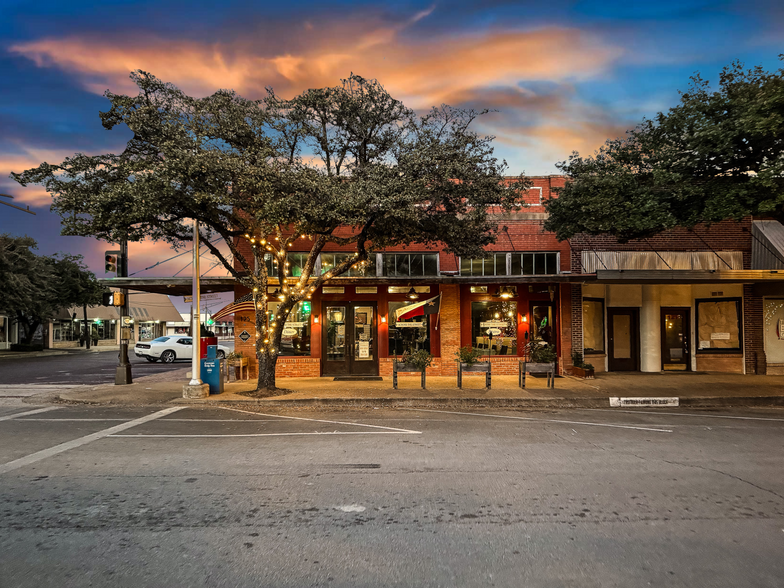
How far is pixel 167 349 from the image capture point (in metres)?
26.4

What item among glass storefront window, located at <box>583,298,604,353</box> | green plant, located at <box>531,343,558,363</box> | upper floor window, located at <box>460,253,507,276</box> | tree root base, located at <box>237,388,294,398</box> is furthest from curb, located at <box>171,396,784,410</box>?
upper floor window, located at <box>460,253,507,276</box>

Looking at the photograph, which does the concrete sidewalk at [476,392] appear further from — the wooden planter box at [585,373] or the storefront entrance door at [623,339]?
the storefront entrance door at [623,339]

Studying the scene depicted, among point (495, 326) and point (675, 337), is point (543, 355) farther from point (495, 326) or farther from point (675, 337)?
point (675, 337)

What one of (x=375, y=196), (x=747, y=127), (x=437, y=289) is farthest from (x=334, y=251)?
(x=747, y=127)

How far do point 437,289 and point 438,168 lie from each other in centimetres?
614

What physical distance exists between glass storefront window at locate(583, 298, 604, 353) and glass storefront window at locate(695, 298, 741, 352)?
11.9 ft

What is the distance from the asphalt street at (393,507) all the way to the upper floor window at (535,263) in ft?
29.4

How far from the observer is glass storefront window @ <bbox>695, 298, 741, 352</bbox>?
685 inches

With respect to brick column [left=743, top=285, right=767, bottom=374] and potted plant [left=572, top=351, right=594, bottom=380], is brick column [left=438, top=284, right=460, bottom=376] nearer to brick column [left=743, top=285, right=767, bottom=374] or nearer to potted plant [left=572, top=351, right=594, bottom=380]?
potted plant [left=572, top=351, right=594, bottom=380]

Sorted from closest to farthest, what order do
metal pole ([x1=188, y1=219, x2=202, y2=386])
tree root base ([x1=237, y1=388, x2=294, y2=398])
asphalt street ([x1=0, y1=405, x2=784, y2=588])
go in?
asphalt street ([x1=0, y1=405, x2=784, y2=588]) < tree root base ([x1=237, y1=388, x2=294, y2=398]) < metal pole ([x1=188, y1=219, x2=202, y2=386])

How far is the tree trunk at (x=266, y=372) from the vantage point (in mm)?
13203

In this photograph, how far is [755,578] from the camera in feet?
11.7

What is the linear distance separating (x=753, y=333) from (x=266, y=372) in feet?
55.9

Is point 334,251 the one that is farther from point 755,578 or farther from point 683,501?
point 755,578
